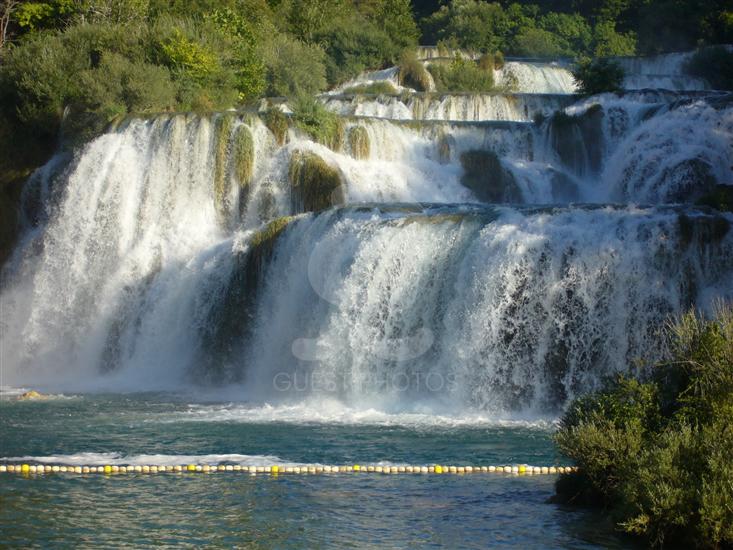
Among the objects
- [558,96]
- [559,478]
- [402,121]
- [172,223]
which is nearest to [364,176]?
[402,121]

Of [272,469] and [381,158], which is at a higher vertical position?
[381,158]

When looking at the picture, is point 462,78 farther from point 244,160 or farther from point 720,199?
point 720,199

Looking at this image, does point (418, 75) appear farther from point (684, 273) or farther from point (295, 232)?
point (684, 273)

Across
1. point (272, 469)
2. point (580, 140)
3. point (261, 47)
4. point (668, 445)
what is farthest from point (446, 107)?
point (668, 445)

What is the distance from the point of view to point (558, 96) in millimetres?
32219

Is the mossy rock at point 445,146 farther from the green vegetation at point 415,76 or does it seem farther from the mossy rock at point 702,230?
the green vegetation at point 415,76

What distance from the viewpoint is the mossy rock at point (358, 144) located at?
94.0 feet

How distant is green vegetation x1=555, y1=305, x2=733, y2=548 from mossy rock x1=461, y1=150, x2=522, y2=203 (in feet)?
50.9

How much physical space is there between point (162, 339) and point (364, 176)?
620 centimetres

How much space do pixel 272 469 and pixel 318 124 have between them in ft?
50.4

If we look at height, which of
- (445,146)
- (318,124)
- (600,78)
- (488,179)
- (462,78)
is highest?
(462,78)

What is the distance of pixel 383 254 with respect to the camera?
21.4 meters

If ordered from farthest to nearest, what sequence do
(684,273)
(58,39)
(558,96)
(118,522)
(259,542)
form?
(58,39) → (558,96) → (684,273) → (118,522) → (259,542)

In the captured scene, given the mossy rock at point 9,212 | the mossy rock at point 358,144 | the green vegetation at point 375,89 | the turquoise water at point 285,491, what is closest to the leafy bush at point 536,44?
the green vegetation at point 375,89
